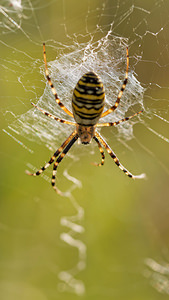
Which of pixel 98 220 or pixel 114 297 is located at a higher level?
pixel 98 220

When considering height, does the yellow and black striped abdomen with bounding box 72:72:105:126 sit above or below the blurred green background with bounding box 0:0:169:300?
above

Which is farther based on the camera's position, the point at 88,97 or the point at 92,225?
the point at 92,225

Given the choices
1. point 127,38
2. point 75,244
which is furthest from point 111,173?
point 127,38

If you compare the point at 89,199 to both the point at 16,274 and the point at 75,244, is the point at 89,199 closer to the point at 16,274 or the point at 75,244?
the point at 75,244

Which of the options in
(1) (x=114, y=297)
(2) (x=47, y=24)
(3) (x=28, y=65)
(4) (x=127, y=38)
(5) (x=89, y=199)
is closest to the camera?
(4) (x=127, y=38)

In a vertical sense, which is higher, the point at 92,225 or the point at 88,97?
the point at 88,97

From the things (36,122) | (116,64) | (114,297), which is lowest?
(114,297)

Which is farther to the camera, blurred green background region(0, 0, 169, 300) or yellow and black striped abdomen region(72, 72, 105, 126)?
blurred green background region(0, 0, 169, 300)

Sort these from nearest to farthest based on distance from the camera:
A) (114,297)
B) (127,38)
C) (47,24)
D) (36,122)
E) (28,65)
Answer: (127,38) → (28,65) → (47,24) → (36,122) → (114,297)
